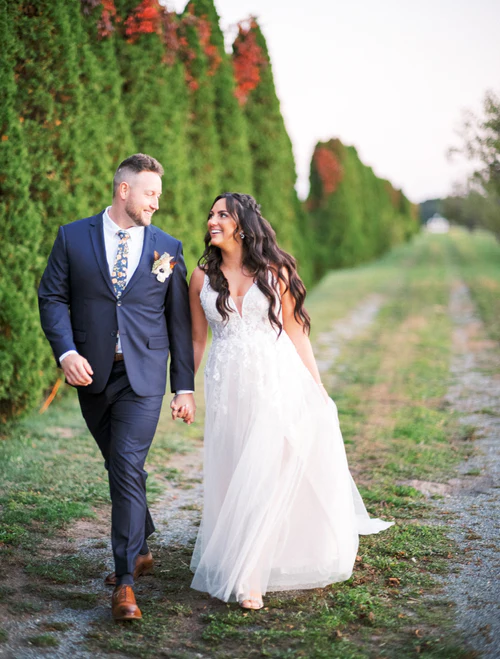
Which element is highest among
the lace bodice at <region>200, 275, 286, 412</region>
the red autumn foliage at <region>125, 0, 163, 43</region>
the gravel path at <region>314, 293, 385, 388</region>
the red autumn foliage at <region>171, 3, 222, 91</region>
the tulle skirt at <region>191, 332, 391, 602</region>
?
the red autumn foliage at <region>171, 3, 222, 91</region>

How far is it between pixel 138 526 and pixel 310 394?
117 cm

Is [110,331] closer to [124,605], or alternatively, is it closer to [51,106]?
[124,605]

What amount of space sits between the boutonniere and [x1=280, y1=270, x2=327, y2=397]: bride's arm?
2.03 feet

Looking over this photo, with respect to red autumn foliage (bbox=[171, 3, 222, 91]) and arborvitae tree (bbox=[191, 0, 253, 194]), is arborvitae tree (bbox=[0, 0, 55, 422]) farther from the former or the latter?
arborvitae tree (bbox=[191, 0, 253, 194])

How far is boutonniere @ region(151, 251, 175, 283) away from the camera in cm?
387

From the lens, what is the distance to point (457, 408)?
27.6 feet

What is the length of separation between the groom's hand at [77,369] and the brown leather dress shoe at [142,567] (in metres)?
1.10

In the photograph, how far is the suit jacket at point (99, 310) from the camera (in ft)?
12.4

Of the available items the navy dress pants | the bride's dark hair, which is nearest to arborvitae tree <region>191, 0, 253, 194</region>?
the bride's dark hair

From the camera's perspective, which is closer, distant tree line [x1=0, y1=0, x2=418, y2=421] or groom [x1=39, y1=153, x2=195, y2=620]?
groom [x1=39, y1=153, x2=195, y2=620]

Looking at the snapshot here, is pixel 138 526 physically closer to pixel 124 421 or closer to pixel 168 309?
pixel 124 421

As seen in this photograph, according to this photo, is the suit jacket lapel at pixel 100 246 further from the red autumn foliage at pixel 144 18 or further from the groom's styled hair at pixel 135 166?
the red autumn foliage at pixel 144 18

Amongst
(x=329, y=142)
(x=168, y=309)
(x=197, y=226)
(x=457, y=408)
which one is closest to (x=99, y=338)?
(x=168, y=309)

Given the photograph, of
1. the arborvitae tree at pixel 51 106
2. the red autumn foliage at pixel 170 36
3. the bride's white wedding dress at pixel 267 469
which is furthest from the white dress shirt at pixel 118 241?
the red autumn foliage at pixel 170 36
